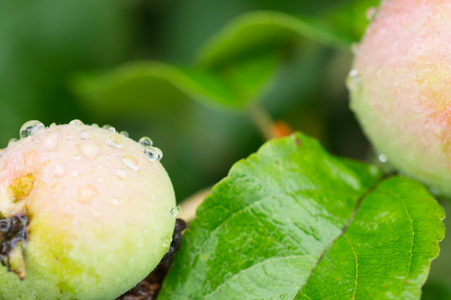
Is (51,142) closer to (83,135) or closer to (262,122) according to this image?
(83,135)

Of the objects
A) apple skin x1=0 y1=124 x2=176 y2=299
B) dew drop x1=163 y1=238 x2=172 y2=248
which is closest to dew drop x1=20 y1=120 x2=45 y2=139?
apple skin x1=0 y1=124 x2=176 y2=299

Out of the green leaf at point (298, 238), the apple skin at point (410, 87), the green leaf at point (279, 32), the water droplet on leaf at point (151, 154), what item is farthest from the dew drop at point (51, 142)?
the green leaf at point (279, 32)

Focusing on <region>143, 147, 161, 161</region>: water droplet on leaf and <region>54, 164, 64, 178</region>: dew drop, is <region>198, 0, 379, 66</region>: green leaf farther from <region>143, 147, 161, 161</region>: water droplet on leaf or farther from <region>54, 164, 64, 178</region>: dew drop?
<region>54, 164, 64, 178</region>: dew drop

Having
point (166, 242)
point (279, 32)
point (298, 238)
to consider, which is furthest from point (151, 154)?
point (279, 32)

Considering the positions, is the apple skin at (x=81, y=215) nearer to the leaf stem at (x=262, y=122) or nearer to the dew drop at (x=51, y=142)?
the dew drop at (x=51, y=142)

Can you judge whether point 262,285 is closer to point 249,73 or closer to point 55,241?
point 55,241

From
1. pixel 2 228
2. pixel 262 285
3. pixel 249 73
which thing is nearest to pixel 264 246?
pixel 262 285
